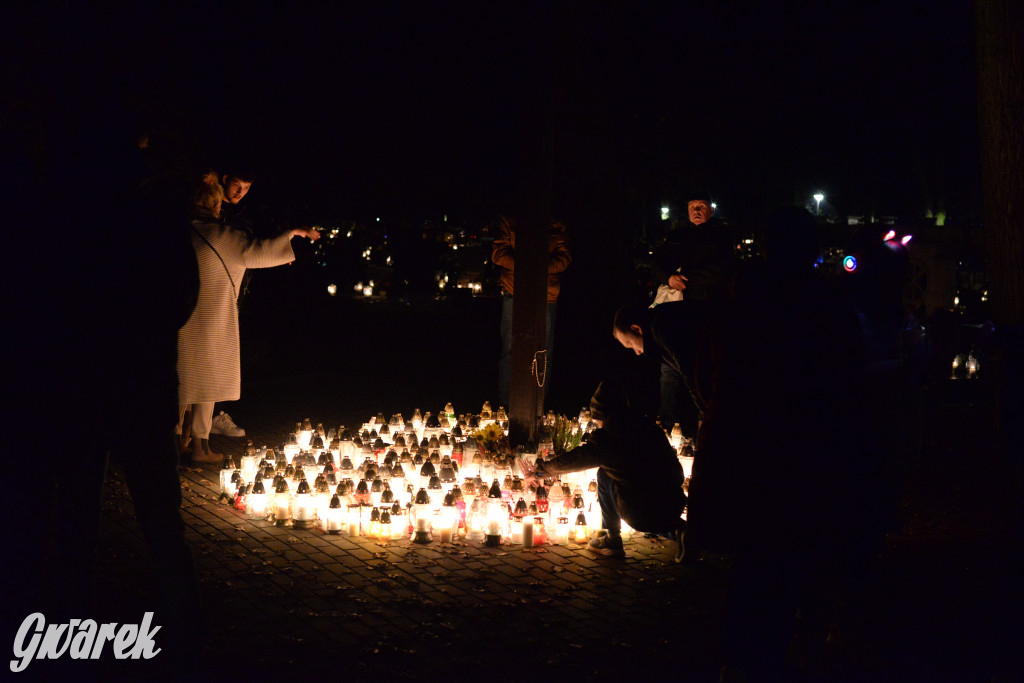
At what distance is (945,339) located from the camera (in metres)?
5.39

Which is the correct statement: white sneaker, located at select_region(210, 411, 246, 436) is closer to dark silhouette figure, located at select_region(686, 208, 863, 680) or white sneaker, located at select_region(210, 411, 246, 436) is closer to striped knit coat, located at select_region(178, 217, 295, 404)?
striped knit coat, located at select_region(178, 217, 295, 404)

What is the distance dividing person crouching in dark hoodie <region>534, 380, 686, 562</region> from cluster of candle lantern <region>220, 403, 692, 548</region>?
1.17 ft

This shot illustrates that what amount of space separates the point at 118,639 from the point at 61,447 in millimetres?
1320

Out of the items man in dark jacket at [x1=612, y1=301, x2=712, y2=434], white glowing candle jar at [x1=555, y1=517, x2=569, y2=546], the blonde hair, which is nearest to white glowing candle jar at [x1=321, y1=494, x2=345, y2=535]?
white glowing candle jar at [x1=555, y1=517, x2=569, y2=546]

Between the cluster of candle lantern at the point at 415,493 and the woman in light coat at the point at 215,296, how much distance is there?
644mm

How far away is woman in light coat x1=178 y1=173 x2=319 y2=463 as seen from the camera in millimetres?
7484

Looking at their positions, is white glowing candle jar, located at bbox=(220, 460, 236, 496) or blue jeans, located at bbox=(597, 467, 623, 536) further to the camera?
white glowing candle jar, located at bbox=(220, 460, 236, 496)

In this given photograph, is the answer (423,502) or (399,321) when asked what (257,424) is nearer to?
(423,502)

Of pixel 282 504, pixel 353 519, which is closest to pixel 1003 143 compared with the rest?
pixel 353 519

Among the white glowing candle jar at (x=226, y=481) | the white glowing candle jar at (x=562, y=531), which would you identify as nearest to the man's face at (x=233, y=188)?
the white glowing candle jar at (x=226, y=481)

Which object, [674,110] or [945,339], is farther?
[674,110]

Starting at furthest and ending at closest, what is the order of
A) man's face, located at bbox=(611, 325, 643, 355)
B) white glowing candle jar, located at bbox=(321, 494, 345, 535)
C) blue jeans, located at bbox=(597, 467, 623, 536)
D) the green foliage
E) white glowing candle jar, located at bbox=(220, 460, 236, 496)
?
the green foliage, white glowing candle jar, located at bbox=(220, 460, 236, 496), white glowing candle jar, located at bbox=(321, 494, 345, 535), blue jeans, located at bbox=(597, 467, 623, 536), man's face, located at bbox=(611, 325, 643, 355)

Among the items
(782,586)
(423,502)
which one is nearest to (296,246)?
(423,502)

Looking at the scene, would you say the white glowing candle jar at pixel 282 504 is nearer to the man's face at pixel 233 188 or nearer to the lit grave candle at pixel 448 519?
the lit grave candle at pixel 448 519
